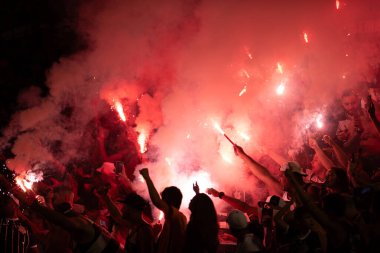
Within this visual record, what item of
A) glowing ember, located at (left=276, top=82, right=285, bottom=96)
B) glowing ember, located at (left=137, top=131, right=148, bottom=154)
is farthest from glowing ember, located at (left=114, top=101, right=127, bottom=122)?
glowing ember, located at (left=276, top=82, right=285, bottom=96)

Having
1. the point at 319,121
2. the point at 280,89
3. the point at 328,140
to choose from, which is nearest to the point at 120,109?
the point at 280,89

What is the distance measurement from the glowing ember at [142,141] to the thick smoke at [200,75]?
0.48 ft

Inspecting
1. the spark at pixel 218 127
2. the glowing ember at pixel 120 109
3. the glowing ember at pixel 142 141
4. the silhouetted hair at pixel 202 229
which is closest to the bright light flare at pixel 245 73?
the spark at pixel 218 127

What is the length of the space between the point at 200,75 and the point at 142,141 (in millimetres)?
2408

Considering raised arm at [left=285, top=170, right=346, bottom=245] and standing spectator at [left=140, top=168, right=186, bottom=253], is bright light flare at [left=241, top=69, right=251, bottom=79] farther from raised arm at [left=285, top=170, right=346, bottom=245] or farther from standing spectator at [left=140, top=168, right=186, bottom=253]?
raised arm at [left=285, top=170, right=346, bottom=245]

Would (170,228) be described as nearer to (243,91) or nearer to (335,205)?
Answer: (335,205)

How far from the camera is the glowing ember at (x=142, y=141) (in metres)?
8.98

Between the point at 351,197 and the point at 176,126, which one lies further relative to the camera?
the point at 176,126

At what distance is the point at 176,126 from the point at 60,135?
384cm

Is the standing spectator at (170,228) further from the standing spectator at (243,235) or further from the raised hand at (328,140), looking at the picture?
the raised hand at (328,140)

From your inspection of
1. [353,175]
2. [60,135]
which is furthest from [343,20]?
[60,135]

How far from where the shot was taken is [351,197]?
3057 mm

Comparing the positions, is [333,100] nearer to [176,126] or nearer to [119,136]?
[176,126]

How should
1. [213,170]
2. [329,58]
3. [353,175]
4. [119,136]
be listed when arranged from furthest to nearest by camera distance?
[119,136] < [329,58] < [213,170] < [353,175]
